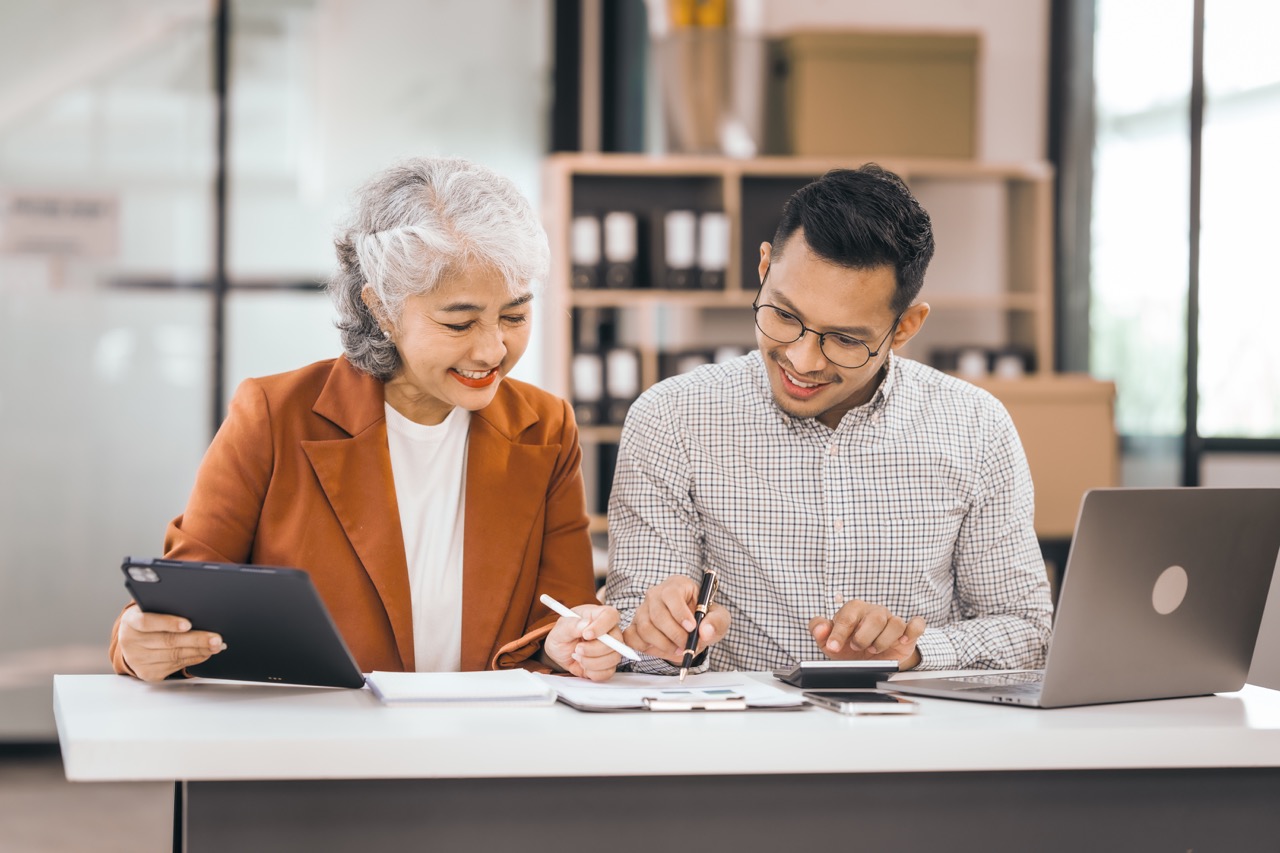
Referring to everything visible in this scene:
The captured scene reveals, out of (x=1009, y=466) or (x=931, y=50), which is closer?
(x=1009, y=466)

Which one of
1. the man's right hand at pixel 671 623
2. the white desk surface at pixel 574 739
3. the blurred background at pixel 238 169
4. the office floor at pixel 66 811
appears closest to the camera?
the white desk surface at pixel 574 739

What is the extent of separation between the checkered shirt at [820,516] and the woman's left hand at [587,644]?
0.82ft

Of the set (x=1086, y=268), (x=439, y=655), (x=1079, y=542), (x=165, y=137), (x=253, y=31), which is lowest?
(x=439, y=655)

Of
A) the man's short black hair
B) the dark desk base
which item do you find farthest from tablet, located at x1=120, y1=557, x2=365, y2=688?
the man's short black hair

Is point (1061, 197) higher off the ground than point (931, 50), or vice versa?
point (931, 50)

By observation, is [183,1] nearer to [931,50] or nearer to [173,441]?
[173,441]

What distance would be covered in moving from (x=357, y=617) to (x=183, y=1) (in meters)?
3.52

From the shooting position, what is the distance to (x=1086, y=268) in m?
4.50

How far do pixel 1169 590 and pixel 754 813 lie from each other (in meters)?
0.52

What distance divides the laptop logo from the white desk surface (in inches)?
4.7

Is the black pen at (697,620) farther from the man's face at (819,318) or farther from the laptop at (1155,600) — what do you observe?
the man's face at (819,318)

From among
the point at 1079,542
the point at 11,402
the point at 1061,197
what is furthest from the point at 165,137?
the point at 1079,542

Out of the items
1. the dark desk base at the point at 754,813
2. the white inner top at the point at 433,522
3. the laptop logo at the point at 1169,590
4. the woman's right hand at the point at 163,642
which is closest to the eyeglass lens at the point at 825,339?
the white inner top at the point at 433,522

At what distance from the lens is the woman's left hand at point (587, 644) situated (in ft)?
5.41
